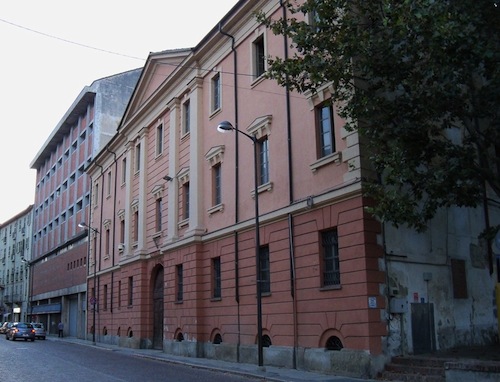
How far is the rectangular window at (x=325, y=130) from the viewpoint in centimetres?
1738

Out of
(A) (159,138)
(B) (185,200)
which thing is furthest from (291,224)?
(A) (159,138)

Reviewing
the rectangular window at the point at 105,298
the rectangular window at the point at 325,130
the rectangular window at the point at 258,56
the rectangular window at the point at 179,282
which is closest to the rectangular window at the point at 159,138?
the rectangular window at the point at 179,282

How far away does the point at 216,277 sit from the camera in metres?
23.7

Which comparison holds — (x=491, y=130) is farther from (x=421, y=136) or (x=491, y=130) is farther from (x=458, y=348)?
(x=458, y=348)

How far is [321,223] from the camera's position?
17.1m

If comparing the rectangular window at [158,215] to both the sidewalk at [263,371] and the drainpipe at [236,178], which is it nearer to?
the sidewalk at [263,371]

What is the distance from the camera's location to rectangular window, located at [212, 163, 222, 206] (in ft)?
79.1

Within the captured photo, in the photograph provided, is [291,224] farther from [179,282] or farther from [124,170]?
[124,170]

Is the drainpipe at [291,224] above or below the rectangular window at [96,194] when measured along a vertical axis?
below

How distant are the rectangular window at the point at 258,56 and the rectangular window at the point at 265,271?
6802 millimetres

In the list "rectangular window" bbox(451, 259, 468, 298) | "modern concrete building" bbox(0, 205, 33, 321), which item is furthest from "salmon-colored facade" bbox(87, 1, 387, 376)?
"modern concrete building" bbox(0, 205, 33, 321)

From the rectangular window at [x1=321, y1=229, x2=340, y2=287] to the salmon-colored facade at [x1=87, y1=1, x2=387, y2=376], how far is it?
53 millimetres

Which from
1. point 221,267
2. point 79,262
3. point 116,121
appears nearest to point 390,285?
point 221,267

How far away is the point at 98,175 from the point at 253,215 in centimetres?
2568
